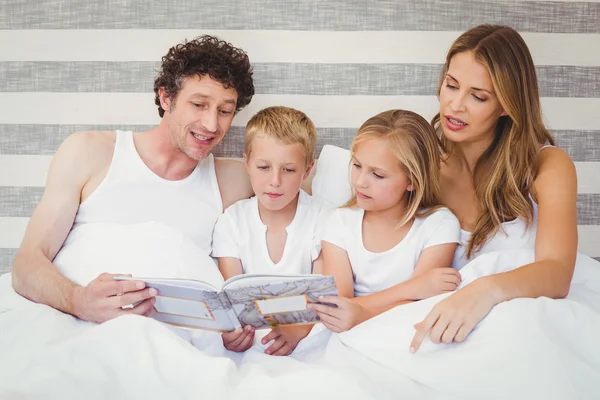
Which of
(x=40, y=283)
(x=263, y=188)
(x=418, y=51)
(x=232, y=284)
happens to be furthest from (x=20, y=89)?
(x=418, y=51)

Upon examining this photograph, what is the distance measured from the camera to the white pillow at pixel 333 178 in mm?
2029

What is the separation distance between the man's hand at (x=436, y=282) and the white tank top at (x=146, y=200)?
73 centimetres

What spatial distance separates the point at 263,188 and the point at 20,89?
42.1 inches

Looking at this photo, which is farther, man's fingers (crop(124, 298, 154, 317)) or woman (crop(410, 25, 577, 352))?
woman (crop(410, 25, 577, 352))

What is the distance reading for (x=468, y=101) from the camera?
1.77m

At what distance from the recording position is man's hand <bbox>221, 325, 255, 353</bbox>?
1.57 meters

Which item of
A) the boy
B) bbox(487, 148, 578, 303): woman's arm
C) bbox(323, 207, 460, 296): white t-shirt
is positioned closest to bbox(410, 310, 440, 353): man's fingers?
bbox(487, 148, 578, 303): woman's arm

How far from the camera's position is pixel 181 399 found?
1175 mm

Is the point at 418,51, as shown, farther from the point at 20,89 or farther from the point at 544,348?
the point at 20,89

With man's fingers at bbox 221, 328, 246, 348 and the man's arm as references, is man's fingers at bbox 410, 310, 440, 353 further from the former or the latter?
the man's arm

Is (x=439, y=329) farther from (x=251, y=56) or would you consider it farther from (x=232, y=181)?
(x=251, y=56)

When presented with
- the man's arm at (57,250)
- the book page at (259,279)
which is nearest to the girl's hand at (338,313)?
the book page at (259,279)

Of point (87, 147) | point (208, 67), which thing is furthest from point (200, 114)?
point (87, 147)

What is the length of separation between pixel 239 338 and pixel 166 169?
71cm
